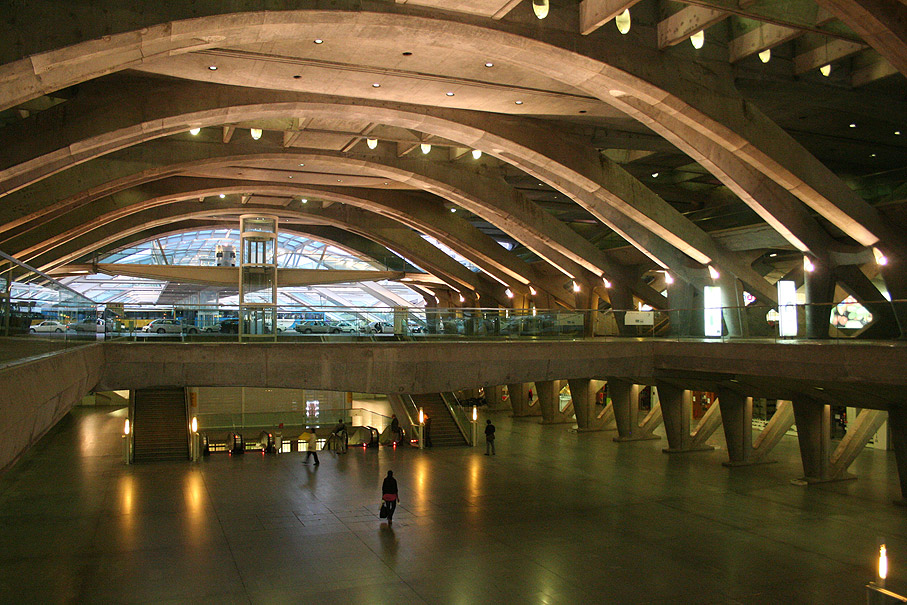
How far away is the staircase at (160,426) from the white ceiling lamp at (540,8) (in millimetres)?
18152

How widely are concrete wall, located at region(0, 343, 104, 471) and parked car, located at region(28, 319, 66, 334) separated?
1.43 feet

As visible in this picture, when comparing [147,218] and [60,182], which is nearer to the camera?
[60,182]

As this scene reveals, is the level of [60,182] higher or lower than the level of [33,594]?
higher

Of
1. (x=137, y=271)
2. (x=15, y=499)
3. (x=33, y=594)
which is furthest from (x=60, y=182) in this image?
(x=137, y=271)

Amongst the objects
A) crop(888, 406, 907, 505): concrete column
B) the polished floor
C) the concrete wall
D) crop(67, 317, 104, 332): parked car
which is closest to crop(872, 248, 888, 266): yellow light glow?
crop(888, 406, 907, 505): concrete column

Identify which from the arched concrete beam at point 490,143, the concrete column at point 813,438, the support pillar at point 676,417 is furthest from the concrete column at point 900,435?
the arched concrete beam at point 490,143

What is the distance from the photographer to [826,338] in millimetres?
18250

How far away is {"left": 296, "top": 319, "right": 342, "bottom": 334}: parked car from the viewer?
20.3 m

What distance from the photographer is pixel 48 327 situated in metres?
11.9

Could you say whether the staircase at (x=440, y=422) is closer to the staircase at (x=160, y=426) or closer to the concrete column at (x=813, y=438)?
the staircase at (x=160, y=426)

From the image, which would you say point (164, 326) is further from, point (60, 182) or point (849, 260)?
point (849, 260)

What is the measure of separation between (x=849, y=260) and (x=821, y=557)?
12.3 metres

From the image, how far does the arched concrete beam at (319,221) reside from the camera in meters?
35.6

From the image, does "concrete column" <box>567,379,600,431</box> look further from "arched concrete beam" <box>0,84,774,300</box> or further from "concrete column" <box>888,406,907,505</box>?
"concrete column" <box>888,406,907,505</box>
